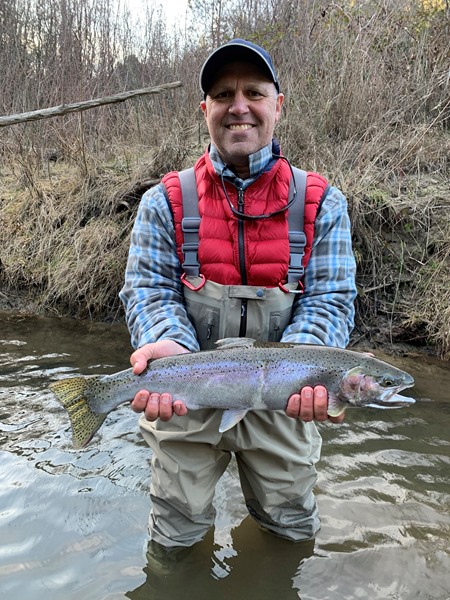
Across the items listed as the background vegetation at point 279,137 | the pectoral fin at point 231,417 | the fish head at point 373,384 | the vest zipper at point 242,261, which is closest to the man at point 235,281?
the vest zipper at point 242,261

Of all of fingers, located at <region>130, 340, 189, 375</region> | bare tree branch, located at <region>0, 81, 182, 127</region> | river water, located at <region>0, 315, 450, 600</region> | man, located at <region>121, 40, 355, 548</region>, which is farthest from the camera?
bare tree branch, located at <region>0, 81, 182, 127</region>

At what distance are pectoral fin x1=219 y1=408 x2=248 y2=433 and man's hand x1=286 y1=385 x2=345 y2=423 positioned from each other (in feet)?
0.61

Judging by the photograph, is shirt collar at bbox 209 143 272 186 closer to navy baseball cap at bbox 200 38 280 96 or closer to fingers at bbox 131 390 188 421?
navy baseball cap at bbox 200 38 280 96

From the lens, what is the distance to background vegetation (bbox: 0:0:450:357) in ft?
19.1


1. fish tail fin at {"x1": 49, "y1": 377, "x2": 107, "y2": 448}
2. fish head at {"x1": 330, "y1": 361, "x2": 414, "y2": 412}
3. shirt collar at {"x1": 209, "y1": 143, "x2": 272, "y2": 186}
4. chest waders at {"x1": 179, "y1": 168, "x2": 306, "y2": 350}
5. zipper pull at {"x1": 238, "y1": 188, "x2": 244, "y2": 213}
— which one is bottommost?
fish tail fin at {"x1": 49, "y1": 377, "x2": 107, "y2": 448}

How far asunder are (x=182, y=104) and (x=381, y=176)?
12.0ft

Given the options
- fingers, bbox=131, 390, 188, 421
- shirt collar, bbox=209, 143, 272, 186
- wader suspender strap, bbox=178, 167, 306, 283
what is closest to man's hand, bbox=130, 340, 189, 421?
fingers, bbox=131, 390, 188, 421

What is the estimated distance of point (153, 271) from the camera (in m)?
2.47

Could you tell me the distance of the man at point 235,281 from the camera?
2.32m

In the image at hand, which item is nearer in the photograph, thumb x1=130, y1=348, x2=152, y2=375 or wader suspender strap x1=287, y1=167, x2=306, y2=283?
thumb x1=130, y1=348, x2=152, y2=375

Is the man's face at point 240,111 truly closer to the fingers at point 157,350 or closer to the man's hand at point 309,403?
the fingers at point 157,350

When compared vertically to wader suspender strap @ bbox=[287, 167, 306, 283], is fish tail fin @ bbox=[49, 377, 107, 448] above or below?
below

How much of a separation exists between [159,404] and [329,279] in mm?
957

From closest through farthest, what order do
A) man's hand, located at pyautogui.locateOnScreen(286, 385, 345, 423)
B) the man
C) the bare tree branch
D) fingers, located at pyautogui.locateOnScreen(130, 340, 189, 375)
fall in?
1. man's hand, located at pyautogui.locateOnScreen(286, 385, 345, 423)
2. fingers, located at pyautogui.locateOnScreen(130, 340, 189, 375)
3. the man
4. the bare tree branch
